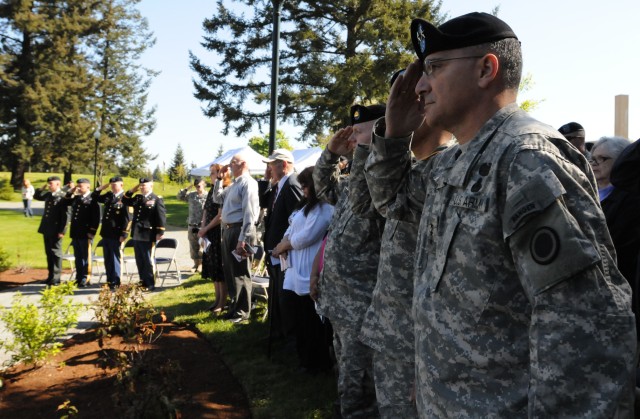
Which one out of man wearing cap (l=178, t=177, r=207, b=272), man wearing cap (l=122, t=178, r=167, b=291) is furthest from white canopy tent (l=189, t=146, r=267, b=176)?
man wearing cap (l=122, t=178, r=167, b=291)

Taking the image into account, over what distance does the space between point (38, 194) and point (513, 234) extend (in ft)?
37.7

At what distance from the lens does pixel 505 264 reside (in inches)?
52.5

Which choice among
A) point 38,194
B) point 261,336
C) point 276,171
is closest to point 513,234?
point 276,171

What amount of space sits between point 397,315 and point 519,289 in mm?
1216

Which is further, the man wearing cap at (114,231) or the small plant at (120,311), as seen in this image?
the man wearing cap at (114,231)

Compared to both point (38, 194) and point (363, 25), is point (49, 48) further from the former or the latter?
point (38, 194)

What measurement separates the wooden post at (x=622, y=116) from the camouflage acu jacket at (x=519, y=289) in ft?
20.3

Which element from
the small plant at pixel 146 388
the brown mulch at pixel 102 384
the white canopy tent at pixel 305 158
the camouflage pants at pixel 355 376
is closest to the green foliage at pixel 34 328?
the brown mulch at pixel 102 384

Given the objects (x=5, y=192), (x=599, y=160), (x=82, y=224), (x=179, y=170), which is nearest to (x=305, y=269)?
(x=599, y=160)

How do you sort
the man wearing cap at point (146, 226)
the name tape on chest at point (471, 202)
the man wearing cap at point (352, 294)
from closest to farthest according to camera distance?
1. the name tape on chest at point (471, 202)
2. the man wearing cap at point (352, 294)
3. the man wearing cap at point (146, 226)

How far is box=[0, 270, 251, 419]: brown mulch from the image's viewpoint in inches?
167

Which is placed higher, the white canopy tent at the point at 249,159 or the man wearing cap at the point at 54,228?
the white canopy tent at the point at 249,159

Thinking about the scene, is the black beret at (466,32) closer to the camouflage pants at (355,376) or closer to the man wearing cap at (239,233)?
the camouflage pants at (355,376)

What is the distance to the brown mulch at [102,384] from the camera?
167 inches
